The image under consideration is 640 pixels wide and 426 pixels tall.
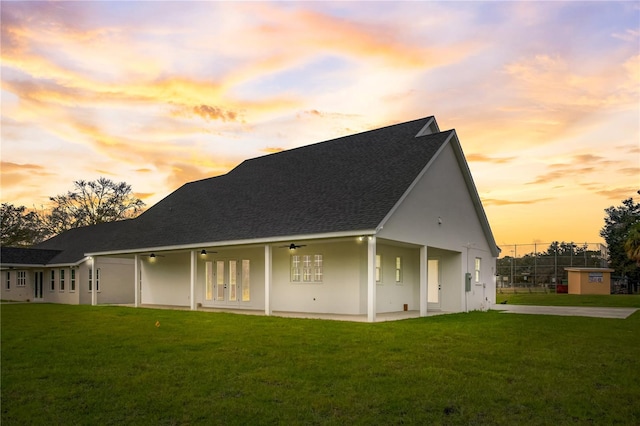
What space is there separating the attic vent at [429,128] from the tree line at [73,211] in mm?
40081

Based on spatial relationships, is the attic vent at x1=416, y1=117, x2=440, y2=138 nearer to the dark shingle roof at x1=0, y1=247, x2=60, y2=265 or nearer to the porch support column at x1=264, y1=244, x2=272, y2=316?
the porch support column at x1=264, y1=244, x2=272, y2=316

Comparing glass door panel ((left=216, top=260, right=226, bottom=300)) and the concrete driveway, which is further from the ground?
glass door panel ((left=216, top=260, right=226, bottom=300))

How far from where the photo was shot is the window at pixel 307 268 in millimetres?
19188

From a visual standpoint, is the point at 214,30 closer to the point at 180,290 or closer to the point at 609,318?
the point at 180,290

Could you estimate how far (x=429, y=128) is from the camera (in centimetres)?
2180

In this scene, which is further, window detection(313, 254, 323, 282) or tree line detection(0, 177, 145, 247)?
tree line detection(0, 177, 145, 247)

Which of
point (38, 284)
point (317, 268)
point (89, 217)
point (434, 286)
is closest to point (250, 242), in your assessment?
point (317, 268)

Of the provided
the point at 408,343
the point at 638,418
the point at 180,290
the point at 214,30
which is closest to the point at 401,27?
the point at 214,30

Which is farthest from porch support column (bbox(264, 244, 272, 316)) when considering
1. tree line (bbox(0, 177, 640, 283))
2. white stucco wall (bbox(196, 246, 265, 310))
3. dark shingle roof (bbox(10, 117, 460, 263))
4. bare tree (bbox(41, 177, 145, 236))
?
bare tree (bbox(41, 177, 145, 236))

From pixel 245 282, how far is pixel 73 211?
37797 millimetres

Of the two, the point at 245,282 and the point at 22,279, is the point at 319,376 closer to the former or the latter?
the point at 245,282

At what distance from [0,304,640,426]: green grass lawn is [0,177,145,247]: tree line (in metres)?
41.7

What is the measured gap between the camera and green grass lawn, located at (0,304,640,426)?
615cm

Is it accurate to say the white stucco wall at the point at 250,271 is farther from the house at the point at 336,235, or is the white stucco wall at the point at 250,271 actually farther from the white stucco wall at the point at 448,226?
the white stucco wall at the point at 448,226
